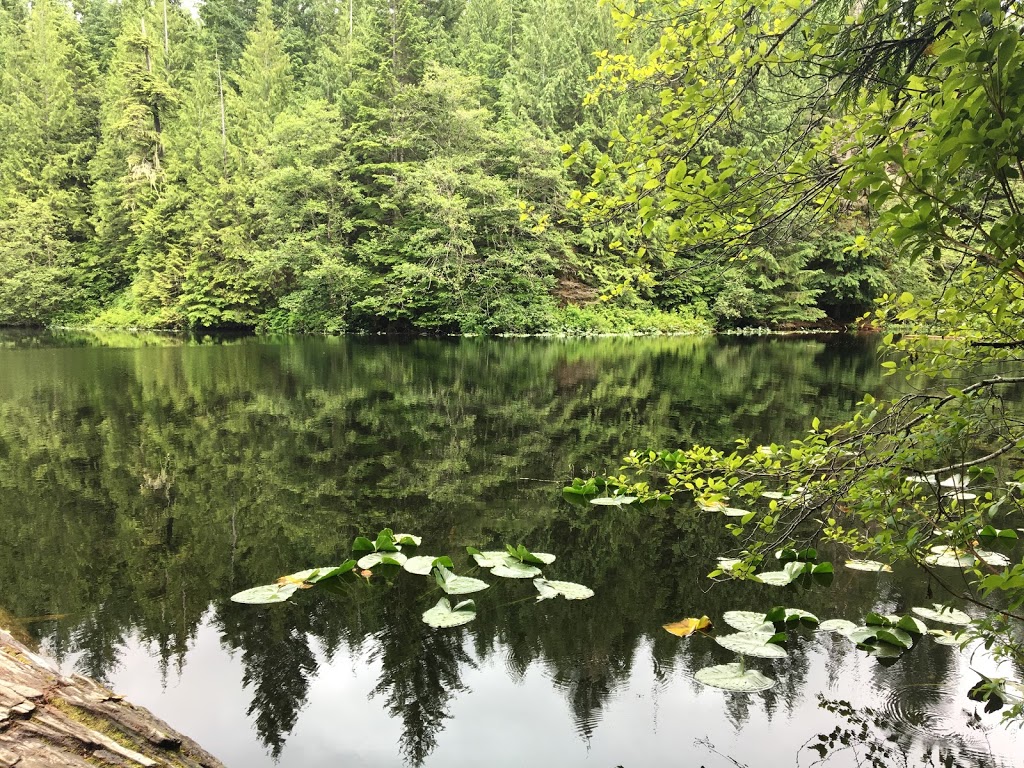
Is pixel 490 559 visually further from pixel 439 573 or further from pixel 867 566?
pixel 867 566

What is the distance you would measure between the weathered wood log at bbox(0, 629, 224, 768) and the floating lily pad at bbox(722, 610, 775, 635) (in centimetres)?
266

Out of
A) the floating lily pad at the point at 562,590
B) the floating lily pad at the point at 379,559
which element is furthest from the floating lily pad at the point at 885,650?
the floating lily pad at the point at 379,559

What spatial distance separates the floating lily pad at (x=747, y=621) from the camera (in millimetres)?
3592

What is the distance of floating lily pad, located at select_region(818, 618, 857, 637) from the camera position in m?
3.62

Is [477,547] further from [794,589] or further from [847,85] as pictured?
[847,85]

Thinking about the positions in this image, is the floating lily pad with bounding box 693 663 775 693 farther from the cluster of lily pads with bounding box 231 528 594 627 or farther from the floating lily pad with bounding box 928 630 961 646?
the floating lily pad with bounding box 928 630 961 646

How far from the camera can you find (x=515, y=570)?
14.2ft

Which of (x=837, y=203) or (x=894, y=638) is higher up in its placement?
(x=837, y=203)

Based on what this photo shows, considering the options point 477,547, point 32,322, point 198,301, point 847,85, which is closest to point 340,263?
point 198,301

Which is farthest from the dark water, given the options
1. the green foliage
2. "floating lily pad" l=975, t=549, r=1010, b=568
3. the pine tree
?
the pine tree

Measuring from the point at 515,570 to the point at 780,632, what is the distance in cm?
163

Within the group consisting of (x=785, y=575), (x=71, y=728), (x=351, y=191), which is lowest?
(x=785, y=575)

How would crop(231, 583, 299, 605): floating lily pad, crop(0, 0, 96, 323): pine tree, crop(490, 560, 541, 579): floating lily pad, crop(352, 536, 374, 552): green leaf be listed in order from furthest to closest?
crop(0, 0, 96, 323): pine tree → crop(352, 536, 374, 552): green leaf → crop(490, 560, 541, 579): floating lily pad → crop(231, 583, 299, 605): floating lily pad

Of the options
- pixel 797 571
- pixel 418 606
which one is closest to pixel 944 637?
pixel 797 571
